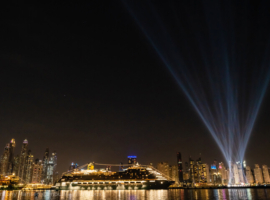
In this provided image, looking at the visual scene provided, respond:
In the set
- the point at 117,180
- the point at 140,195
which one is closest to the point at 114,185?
the point at 117,180

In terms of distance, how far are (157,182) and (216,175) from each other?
136194 millimetres

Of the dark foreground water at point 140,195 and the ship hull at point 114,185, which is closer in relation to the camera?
the dark foreground water at point 140,195

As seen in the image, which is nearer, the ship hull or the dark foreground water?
the dark foreground water

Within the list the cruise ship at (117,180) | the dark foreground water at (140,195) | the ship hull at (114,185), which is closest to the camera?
the dark foreground water at (140,195)

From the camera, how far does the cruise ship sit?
86.4m

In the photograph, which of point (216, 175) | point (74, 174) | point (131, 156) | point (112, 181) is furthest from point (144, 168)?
point (216, 175)

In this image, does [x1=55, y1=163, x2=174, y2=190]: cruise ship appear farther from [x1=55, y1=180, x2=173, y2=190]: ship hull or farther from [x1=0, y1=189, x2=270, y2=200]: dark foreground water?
[x1=0, y1=189, x2=270, y2=200]: dark foreground water

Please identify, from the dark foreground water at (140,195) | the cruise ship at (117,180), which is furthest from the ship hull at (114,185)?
the dark foreground water at (140,195)

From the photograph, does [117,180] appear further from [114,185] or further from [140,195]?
[140,195]

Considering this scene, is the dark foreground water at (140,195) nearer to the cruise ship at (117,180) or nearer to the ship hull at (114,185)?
the ship hull at (114,185)

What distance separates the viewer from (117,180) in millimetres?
90000

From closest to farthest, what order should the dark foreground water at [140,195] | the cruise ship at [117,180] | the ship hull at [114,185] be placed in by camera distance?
1. the dark foreground water at [140,195]
2. the ship hull at [114,185]
3. the cruise ship at [117,180]

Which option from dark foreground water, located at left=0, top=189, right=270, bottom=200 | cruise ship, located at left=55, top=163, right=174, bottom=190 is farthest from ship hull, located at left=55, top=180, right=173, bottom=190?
dark foreground water, located at left=0, top=189, right=270, bottom=200

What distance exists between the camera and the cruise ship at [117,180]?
284ft
